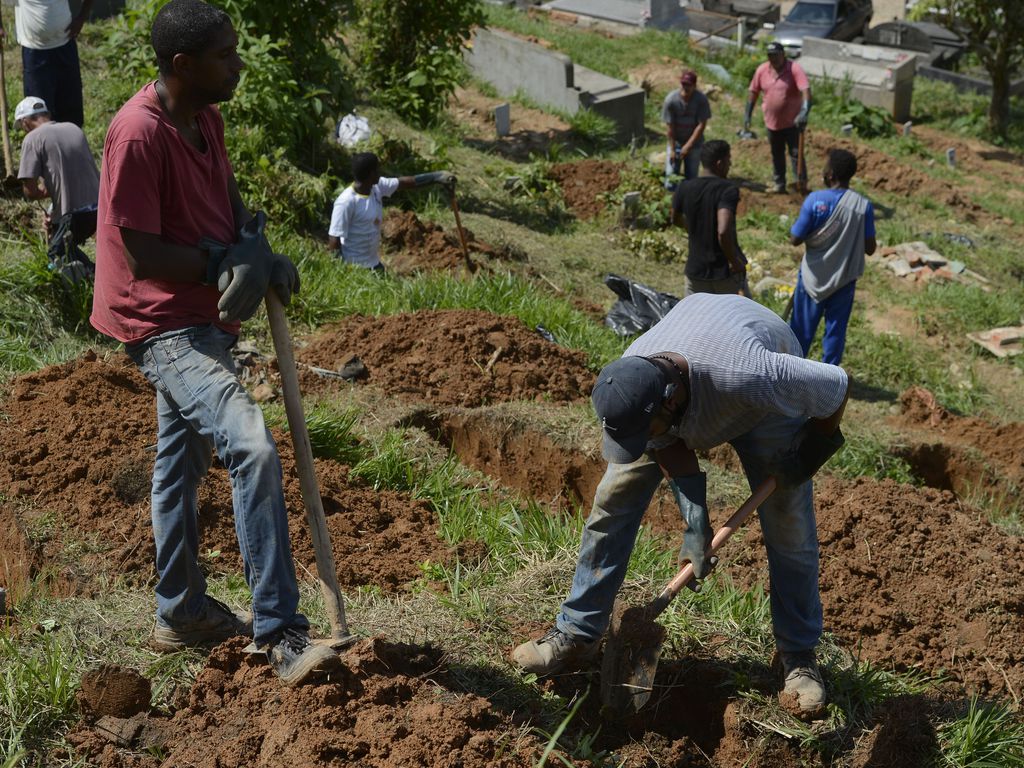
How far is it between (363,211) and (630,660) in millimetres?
5311

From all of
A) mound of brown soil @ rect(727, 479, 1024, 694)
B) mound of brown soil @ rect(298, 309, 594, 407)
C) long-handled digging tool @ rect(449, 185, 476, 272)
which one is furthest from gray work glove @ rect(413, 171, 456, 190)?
mound of brown soil @ rect(727, 479, 1024, 694)

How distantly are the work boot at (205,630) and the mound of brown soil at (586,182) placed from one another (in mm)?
9181

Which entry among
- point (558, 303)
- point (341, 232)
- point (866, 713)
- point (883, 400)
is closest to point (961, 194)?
point (883, 400)

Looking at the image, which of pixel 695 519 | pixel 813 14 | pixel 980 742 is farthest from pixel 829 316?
pixel 813 14

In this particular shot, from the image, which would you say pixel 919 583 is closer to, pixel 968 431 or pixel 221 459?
pixel 968 431

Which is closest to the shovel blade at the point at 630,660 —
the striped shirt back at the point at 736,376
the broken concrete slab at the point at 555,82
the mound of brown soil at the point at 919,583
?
the striped shirt back at the point at 736,376

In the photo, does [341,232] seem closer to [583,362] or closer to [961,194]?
[583,362]

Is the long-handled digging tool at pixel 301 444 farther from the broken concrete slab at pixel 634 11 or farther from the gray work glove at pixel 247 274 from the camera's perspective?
the broken concrete slab at pixel 634 11

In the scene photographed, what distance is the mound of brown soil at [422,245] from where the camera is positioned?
902 cm

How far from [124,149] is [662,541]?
3.19 m

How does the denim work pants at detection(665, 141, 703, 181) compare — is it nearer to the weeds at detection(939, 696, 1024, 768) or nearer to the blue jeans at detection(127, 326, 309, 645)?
the weeds at detection(939, 696, 1024, 768)

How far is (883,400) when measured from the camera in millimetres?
8578

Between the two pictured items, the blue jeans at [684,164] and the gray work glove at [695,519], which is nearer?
the gray work glove at [695,519]

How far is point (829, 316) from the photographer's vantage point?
26.3 feet
